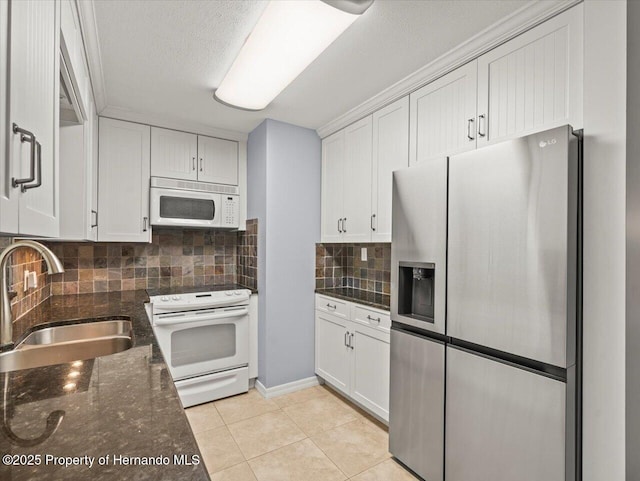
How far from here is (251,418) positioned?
Answer: 2537 millimetres

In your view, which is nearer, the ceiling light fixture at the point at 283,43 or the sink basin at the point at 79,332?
the ceiling light fixture at the point at 283,43

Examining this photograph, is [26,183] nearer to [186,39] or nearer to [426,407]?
[186,39]

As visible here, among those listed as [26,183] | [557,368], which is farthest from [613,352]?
[26,183]

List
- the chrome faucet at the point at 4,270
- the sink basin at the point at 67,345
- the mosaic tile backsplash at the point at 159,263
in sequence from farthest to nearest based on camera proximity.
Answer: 1. the mosaic tile backsplash at the point at 159,263
2. the sink basin at the point at 67,345
3. the chrome faucet at the point at 4,270

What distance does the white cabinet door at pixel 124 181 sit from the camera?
2.76 meters

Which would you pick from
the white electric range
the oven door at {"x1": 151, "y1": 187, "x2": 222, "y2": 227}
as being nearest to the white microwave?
the oven door at {"x1": 151, "y1": 187, "x2": 222, "y2": 227}

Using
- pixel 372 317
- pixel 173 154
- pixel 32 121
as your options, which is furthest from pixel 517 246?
pixel 173 154

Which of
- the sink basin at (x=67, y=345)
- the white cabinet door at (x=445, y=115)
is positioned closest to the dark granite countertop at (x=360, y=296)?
the white cabinet door at (x=445, y=115)

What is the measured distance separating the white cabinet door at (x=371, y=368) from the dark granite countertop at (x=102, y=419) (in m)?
1.53

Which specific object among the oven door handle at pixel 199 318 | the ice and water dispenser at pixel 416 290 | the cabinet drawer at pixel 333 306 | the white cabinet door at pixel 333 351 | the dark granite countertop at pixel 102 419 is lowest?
the white cabinet door at pixel 333 351

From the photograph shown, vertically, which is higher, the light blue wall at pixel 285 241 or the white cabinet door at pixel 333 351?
the light blue wall at pixel 285 241

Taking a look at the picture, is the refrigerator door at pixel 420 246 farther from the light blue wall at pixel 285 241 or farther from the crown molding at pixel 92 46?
the crown molding at pixel 92 46

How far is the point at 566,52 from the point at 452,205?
0.78m

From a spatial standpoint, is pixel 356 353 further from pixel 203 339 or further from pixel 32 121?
pixel 32 121
